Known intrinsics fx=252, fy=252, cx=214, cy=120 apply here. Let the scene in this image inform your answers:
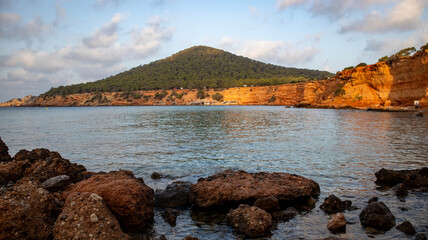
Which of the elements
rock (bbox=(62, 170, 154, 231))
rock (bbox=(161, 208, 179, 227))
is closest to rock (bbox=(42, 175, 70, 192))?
rock (bbox=(62, 170, 154, 231))

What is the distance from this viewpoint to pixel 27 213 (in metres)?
4.84

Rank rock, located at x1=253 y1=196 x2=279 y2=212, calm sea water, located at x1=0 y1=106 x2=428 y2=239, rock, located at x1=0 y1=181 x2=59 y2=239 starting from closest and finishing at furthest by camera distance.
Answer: rock, located at x1=0 y1=181 x2=59 y2=239 → calm sea water, located at x1=0 y1=106 x2=428 y2=239 → rock, located at x1=253 y1=196 x2=279 y2=212

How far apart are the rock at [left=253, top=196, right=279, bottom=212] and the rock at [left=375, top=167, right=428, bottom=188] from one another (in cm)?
477

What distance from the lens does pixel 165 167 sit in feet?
38.9

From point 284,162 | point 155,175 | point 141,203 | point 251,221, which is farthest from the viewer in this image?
point 284,162

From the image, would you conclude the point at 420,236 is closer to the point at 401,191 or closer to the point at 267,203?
the point at 401,191

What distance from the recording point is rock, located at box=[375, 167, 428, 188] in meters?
8.52

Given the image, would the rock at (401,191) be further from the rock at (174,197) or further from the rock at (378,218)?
the rock at (174,197)

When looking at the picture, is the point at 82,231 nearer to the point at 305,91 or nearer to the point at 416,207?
the point at 416,207

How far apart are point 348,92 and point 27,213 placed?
71.1 meters

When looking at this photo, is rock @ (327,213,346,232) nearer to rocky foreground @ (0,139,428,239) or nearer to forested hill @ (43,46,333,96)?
rocky foreground @ (0,139,428,239)

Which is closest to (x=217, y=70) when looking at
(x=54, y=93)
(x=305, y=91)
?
(x=305, y=91)

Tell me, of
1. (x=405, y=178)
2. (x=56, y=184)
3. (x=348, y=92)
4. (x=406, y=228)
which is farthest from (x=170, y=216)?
(x=348, y=92)

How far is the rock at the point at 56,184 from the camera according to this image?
7.13 meters
